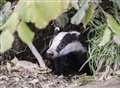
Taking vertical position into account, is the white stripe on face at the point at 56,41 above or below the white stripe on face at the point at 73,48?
above

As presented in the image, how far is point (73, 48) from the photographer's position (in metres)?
2.83

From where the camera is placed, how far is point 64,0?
0.67 metres

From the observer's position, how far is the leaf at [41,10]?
2.12 ft

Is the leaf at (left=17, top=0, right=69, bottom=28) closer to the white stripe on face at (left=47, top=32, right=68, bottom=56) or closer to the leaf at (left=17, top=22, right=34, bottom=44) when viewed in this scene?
the leaf at (left=17, top=22, right=34, bottom=44)

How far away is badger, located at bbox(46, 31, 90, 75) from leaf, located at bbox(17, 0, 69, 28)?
83.2 inches

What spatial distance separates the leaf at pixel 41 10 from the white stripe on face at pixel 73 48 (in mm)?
2121

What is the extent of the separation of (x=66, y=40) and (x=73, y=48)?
0.09 metres

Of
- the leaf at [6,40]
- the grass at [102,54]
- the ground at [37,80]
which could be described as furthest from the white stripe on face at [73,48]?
the leaf at [6,40]

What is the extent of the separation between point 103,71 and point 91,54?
166mm

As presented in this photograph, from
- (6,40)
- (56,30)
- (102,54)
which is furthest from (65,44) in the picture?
(6,40)

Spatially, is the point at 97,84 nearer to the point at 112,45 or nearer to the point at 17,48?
the point at 112,45

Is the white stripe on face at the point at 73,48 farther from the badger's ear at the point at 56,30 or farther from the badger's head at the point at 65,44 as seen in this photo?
the badger's ear at the point at 56,30

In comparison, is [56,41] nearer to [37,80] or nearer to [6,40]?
[37,80]

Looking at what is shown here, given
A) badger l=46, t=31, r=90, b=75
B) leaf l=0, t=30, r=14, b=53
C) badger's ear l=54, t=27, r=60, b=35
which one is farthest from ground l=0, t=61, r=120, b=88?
leaf l=0, t=30, r=14, b=53
